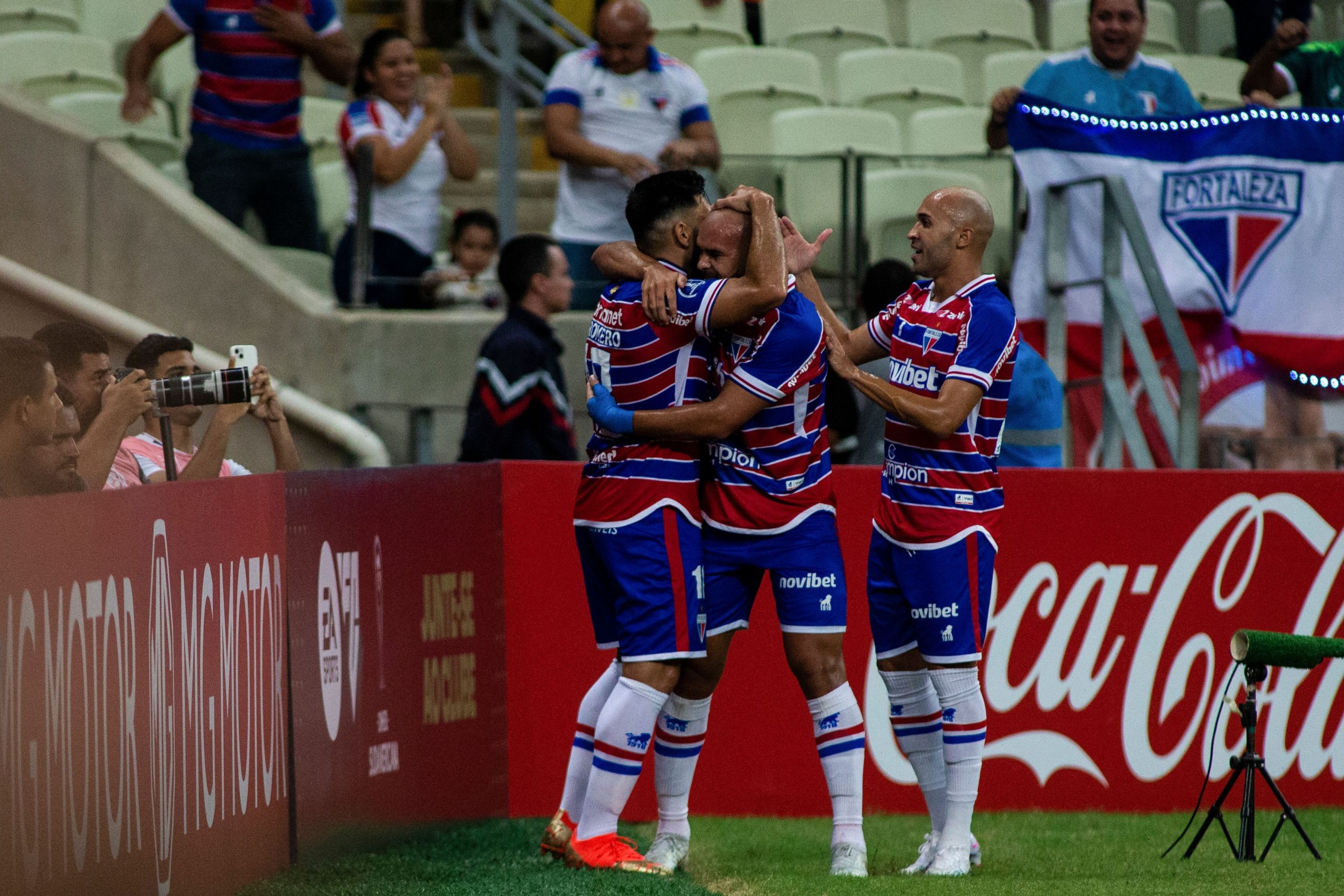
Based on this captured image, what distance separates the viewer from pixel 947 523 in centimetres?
549

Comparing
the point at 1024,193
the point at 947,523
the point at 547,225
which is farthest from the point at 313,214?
the point at 947,523

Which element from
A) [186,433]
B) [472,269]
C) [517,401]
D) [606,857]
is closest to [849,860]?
[606,857]

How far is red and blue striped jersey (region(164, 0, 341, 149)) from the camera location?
8859 millimetres

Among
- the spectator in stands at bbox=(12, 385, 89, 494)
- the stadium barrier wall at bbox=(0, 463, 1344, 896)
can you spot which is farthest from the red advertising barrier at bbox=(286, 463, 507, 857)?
the spectator in stands at bbox=(12, 385, 89, 494)

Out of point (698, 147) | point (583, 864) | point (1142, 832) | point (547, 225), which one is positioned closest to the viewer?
point (583, 864)

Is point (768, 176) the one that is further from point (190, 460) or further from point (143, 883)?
point (143, 883)

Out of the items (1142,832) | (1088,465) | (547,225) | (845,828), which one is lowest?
(1142,832)

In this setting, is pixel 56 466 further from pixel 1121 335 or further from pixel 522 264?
pixel 1121 335

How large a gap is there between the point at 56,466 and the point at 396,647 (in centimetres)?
211

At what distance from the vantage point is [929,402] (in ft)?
17.8

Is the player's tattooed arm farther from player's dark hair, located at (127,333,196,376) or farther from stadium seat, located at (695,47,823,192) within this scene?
stadium seat, located at (695,47,823,192)

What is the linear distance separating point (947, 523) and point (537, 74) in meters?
6.24

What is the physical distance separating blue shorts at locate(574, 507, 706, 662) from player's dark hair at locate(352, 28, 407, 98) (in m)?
4.44

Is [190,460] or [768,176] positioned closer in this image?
[190,460]
